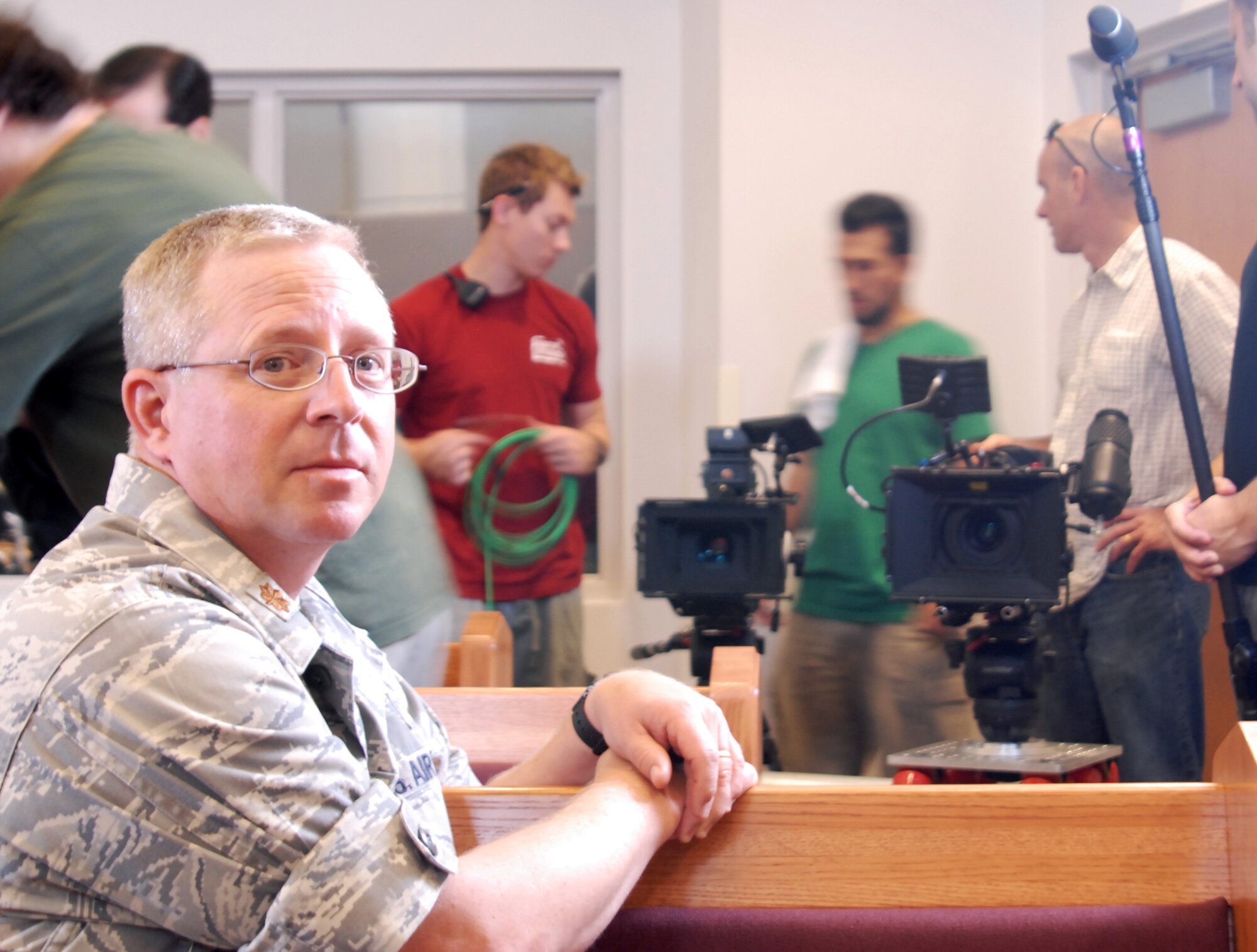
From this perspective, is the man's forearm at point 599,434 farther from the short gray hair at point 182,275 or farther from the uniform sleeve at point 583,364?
the short gray hair at point 182,275

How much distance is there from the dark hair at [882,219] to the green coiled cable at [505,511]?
2.71 feet

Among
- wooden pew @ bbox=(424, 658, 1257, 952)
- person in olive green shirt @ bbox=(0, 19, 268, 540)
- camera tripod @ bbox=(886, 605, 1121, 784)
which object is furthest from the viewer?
camera tripod @ bbox=(886, 605, 1121, 784)

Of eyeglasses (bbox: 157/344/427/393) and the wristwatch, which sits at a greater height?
eyeglasses (bbox: 157/344/427/393)

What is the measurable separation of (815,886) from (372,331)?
506 millimetres

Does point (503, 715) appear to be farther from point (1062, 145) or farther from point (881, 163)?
point (881, 163)

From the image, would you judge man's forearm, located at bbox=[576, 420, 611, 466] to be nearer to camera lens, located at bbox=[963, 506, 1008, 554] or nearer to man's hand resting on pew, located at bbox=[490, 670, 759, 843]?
camera lens, located at bbox=[963, 506, 1008, 554]

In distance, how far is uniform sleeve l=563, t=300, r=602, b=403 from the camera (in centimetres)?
292

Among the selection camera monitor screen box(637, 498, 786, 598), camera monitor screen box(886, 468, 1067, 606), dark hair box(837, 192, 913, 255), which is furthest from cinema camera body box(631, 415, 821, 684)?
dark hair box(837, 192, 913, 255)

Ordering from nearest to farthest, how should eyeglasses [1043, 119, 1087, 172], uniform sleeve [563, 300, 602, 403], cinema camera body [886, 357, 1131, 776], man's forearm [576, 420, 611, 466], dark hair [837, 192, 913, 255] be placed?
cinema camera body [886, 357, 1131, 776] → eyeglasses [1043, 119, 1087, 172] → dark hair [837, 192, 913, 255] → man's forearm [576, 420, 611, 466] → uniform sleeve [563, 300, 602, 403]

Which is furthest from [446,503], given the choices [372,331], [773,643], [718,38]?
[372,331]

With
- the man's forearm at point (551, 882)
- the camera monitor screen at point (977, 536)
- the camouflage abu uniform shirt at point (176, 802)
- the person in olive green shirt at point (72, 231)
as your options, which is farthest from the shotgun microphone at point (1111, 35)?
the camouflage abu uniform shirt at point (176, 802)

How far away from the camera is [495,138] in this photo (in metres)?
3.90

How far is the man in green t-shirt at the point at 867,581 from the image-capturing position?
99.7 inches

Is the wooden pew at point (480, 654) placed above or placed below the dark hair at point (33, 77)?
below
